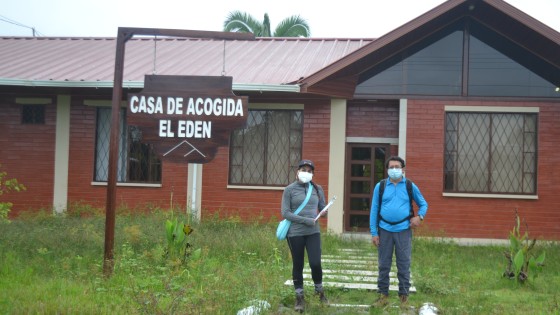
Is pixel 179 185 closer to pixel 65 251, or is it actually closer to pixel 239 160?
pixel 239 160

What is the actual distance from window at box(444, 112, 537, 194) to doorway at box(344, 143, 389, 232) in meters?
1.90

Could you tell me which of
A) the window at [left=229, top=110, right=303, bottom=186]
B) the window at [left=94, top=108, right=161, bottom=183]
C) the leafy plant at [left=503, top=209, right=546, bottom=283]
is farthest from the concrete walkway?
the window at [left=94, top=108, right=161, bottom=183]

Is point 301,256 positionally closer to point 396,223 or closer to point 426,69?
point 396,223

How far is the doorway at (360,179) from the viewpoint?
15.3 meters

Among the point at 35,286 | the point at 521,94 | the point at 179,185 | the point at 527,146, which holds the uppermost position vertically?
the point at 521,94

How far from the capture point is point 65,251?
10.8 meters

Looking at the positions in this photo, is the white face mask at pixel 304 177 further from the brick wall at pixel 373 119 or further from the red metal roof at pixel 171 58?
the brick wall at pixel 373 119

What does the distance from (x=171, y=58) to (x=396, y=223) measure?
1052cm

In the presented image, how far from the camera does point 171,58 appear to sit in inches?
671

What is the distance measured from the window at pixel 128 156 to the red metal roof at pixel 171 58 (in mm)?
1168

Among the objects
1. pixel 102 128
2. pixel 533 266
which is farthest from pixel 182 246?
pixel 102 128

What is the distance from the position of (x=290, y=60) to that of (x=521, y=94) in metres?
5.29

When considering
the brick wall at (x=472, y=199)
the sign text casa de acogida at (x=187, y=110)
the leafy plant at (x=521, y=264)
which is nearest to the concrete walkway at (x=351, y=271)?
the leafy plant at (x=521, y=264)

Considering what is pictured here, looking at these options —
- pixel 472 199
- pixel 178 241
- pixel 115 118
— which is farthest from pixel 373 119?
pixel 115 118
